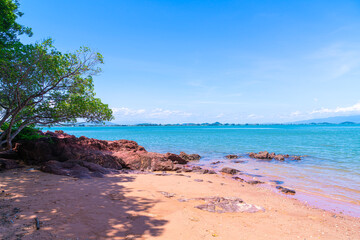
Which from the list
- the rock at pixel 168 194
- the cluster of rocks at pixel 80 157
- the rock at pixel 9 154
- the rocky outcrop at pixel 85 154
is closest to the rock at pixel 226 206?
the rock at pixel 168 194

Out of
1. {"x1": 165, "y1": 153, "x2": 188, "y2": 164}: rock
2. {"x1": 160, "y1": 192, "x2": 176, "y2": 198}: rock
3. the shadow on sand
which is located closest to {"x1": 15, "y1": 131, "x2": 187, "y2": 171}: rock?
{"x1": 165, "y1": 153, "x2": 188, "y2": 164}: rock

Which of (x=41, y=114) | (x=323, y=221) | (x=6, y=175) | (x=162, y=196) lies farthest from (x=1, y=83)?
(x=323, y=221)

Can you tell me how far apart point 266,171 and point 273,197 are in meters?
7.75

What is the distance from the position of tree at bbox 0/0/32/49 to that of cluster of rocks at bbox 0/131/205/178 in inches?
258

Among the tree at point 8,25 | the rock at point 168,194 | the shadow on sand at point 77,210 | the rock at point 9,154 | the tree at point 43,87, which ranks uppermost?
the tree at point 8,25

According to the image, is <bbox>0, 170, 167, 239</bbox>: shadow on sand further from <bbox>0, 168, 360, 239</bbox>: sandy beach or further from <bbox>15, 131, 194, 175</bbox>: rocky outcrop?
<bbox>15, 131, 194, 175</bbox>: rocky outcrop

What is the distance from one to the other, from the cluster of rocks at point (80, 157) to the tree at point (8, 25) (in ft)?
21.5

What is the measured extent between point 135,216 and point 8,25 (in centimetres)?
1330

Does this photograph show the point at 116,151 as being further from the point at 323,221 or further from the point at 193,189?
the point at 323,221

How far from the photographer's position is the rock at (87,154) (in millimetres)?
13300

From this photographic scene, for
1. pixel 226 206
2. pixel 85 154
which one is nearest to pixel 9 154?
pixel 85 154

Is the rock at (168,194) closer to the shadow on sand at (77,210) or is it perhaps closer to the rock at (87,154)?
the shadow on sand at (77,210)

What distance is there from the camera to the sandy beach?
16.0 feet

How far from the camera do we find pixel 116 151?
676 inches
